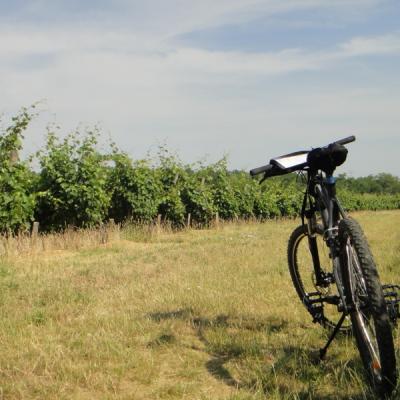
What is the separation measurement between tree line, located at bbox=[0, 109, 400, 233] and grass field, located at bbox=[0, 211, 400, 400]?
5508 millimetres

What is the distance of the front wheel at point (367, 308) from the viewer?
95.9 inches

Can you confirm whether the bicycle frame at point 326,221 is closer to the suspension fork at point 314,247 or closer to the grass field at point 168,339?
the suspension fork at point 314,247

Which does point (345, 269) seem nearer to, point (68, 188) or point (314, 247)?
point (314, 247)

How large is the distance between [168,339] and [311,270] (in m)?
1.44

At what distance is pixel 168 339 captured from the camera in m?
4.10

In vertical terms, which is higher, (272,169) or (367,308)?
(272,169)

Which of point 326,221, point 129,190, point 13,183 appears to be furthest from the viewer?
point 129,190

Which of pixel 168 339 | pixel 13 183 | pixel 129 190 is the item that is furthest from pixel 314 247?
pixel 129 190

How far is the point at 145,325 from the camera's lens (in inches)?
175

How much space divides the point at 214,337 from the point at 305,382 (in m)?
1.20

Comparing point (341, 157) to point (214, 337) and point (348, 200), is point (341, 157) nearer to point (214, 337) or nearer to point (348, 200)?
point (214, 337)

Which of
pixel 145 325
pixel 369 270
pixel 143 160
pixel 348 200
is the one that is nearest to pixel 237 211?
pixel 143 160

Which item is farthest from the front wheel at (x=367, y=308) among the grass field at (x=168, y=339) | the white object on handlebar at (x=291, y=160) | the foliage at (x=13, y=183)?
the foliage at (x=13, y=183)

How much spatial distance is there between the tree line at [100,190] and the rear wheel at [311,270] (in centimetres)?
932
